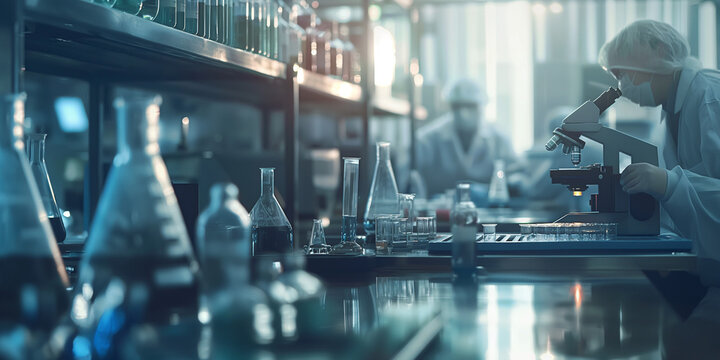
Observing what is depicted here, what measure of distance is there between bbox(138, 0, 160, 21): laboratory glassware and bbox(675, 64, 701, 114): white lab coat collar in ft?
5.00

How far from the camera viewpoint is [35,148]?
1.45 meters

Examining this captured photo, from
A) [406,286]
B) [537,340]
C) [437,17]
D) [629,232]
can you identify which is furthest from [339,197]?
[437,17]

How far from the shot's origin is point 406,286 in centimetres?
134

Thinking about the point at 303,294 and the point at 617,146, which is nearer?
the point at 303,294

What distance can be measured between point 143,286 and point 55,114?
2.53 metres

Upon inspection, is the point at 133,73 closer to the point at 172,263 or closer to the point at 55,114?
the point at 55,114

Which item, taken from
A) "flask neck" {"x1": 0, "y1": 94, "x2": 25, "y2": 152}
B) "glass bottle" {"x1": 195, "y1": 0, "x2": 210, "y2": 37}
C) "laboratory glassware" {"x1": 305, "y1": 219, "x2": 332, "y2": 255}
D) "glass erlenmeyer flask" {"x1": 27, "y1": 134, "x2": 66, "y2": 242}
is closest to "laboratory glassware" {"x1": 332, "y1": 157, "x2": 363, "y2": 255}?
"laboratory glassware" {"x1": 305, "y1": 219, "x2": 332, "y2": 255}

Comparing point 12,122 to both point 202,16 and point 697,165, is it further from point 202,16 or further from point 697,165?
point 697,165

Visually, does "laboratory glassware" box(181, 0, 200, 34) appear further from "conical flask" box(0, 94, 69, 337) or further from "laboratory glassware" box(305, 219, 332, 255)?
"conical flask" box(0, 94, 69, 337)

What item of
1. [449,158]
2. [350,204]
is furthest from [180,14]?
[449,158]

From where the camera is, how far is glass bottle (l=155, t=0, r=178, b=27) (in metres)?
1.56

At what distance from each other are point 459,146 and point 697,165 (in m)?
3.77

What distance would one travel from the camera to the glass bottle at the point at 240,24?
1.95 meters

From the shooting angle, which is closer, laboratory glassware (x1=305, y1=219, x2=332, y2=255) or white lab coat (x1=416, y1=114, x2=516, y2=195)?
laboratory glassware (x1=305, y1=219, x2=332, y2=255)
